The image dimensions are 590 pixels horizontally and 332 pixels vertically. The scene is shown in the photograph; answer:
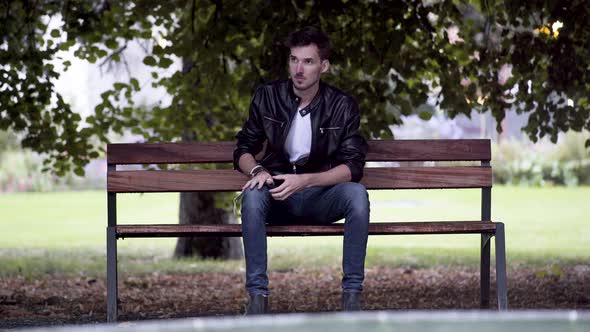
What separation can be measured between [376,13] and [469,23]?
154cm

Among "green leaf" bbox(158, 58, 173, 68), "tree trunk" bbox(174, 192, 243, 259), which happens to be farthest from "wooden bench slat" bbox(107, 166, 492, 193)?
"tree trunk" bbox(174, 192, 243, 259)

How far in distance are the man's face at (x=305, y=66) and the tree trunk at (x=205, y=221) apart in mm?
6421

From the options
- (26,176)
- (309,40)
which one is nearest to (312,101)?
(309,40)

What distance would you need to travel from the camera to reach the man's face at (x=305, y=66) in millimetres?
4930

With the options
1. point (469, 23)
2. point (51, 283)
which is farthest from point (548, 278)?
point (51, 283)

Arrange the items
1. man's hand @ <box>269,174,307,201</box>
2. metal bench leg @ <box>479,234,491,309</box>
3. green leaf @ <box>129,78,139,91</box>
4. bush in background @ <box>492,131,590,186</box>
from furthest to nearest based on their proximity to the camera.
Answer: bush in background @ <box>492,131,590,186</box> → green leaf @ <box>129,78,139,91</box> → metal bench leg @ <box>479,234,491,309</box> → man's hand @ <box>269,174,307,201</box>

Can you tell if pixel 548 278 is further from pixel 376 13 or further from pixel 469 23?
pixel 376 13

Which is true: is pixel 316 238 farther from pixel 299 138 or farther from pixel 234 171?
pixel 299 138

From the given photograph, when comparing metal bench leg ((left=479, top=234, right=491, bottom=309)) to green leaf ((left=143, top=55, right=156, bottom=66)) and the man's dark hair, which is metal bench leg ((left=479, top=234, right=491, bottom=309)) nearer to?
the man's dark hair

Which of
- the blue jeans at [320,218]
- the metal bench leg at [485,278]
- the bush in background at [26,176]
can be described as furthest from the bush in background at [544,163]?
the blue jeans at [320,218]

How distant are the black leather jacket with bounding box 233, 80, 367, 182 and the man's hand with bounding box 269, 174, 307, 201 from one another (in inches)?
10.1

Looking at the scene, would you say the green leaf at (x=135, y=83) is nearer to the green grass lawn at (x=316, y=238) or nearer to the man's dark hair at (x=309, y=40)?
the green grass lawn at (x=316, y=238)

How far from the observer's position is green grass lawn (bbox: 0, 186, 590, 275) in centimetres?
1228

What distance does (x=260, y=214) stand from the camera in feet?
15.1
